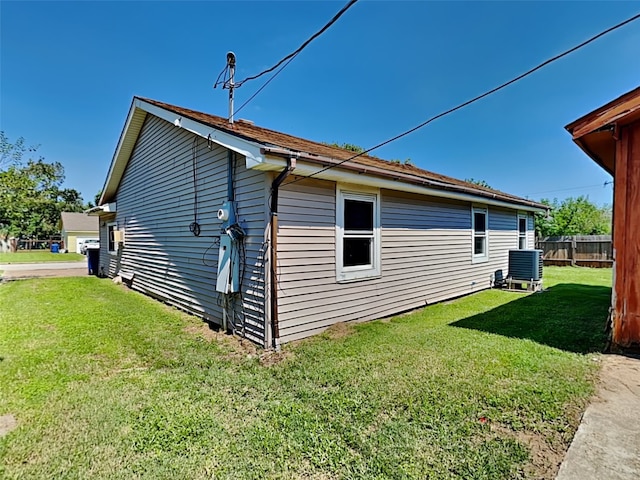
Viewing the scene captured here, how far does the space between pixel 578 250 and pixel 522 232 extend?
25.4ft

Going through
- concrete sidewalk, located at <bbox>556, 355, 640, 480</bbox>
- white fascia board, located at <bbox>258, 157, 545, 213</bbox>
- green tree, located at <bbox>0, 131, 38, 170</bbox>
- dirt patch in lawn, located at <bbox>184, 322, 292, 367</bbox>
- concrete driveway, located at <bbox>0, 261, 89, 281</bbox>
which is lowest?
concrete driveway, located at <bbox>0, 261, 89, 281</bbox>

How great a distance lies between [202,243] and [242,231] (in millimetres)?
1685

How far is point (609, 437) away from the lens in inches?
94.3

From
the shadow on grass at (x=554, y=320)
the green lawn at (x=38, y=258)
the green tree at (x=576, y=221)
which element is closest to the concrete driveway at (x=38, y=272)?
the green lawn at (x=38, y=258)

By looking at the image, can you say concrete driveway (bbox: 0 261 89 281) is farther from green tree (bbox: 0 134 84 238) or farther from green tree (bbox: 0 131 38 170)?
green tree (bbox: 0 131 38 170)

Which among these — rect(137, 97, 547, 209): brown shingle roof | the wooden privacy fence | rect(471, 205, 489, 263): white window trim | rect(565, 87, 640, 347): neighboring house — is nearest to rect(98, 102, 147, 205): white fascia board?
rect(137, 97, 547, 209): brown shingle roof

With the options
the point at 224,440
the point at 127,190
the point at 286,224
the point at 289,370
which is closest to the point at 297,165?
the point at 286,224

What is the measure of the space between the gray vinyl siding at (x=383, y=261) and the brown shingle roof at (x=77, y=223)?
121 ft

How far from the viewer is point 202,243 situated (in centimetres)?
627

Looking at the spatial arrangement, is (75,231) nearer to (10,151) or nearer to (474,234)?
(10,151)

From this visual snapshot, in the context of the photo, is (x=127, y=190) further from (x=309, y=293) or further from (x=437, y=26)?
(x=437, y=26)

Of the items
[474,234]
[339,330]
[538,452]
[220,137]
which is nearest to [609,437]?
[538,452]

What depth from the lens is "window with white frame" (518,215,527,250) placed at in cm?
1144

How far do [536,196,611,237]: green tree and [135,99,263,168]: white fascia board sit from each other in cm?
2246
